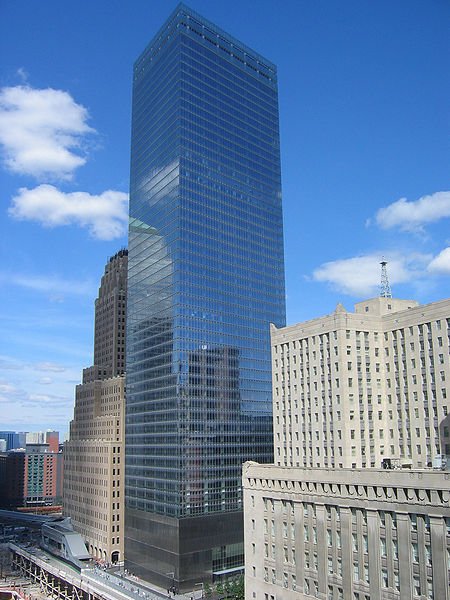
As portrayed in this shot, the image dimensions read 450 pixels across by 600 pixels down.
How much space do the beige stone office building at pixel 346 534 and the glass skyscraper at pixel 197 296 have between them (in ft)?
126

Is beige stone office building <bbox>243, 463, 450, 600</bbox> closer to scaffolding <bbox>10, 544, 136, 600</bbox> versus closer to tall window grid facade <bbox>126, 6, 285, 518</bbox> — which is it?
tall window grid facade <bbox>126, 6, 285, 518</bbox>

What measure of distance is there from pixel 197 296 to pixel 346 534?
82692 mm

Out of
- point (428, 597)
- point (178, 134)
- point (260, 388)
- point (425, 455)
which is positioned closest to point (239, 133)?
point (178, 134)

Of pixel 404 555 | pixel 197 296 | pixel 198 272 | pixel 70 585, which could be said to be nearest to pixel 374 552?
pixel 404 555

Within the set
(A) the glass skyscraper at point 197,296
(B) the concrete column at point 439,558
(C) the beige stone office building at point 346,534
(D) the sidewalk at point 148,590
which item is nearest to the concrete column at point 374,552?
(C) the beige stone office building at point 346,534

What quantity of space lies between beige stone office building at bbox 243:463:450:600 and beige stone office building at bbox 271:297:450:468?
53.8 ft

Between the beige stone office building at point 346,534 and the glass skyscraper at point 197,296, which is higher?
the glass skyscraper at point 197,296

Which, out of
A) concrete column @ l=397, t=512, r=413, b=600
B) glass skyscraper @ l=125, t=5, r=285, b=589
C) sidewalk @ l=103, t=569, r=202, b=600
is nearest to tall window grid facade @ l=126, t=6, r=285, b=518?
glass skyscraper @ l=125, t=5, r=285, b=589

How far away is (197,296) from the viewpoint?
160m

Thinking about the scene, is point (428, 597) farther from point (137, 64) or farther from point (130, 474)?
point (137, 64)

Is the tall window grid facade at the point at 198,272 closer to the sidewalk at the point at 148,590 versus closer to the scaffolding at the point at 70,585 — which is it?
the sidewalk at the point at 148,590

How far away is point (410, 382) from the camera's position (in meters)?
115

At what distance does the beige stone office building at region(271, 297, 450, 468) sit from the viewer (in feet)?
363

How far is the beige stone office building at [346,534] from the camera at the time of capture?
77250 millimetres
